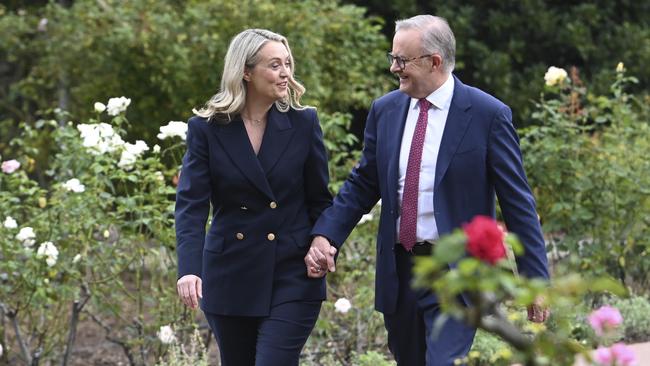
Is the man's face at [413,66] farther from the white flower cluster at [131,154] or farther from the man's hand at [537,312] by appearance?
the white flower cluster at [131,154]

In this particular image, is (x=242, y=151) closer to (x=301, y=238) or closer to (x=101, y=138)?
(x=301, y=238)

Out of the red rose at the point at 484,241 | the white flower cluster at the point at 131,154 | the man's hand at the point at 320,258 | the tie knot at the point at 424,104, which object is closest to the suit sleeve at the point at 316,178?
the man's hand at the point at 320,258

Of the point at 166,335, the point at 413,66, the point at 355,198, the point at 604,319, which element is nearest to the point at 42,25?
the point at 166,335

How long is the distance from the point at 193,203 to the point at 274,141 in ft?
1.12

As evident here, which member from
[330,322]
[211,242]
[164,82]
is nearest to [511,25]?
[164,82]

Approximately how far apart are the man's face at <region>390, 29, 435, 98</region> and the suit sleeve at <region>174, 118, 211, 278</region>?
2.36 ft

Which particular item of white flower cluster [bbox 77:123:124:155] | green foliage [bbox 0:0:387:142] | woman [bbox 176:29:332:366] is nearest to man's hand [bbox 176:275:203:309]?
woman [bbox 176:29:332:366]

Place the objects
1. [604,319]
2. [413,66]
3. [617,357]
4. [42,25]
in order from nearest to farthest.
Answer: [617,357] → [604,319] → [413,66] → [42,25]

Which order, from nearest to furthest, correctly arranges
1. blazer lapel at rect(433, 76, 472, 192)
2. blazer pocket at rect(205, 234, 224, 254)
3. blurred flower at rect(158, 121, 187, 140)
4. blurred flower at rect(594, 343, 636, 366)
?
1. blurred flower at rect(594, 343, 636, 366)
2. blazer lapel at rect(433, 76, 472, 192)
3. blazer pocket at rect(205, 234, 224, 254)
4. blurred flower at rect(158, 121, 187, 140)

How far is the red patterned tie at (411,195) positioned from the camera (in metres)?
4.02

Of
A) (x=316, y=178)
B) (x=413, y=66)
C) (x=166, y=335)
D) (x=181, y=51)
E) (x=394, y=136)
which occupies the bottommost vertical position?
(x=166, y=335)

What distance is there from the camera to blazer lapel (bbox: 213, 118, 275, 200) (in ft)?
13.8

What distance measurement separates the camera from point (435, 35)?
402 cm

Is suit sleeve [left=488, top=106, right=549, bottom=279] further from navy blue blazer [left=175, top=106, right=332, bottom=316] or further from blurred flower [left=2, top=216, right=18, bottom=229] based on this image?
blurred flower [left=2, top=216, right=18, bottom=229]
